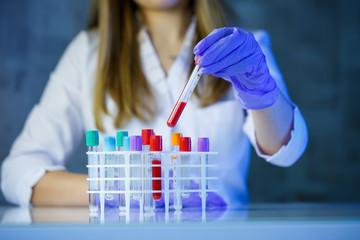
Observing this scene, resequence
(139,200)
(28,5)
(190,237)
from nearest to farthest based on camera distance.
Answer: (190,237) < (139,200) < (28,5)

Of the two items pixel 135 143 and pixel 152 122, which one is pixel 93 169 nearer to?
pixel 135 143

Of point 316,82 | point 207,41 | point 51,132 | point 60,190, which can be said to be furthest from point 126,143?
point 316,82

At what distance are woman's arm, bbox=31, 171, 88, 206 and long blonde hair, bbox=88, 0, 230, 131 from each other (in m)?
0.31

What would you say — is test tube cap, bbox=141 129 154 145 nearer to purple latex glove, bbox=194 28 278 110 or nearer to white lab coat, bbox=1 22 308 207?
purple latex glove, bbox=194 28 278 110

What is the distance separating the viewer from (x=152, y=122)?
1600 mm

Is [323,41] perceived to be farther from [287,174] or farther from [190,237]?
[190,237]

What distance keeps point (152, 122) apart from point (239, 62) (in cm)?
66

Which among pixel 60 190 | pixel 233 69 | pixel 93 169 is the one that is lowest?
pixel 60 190

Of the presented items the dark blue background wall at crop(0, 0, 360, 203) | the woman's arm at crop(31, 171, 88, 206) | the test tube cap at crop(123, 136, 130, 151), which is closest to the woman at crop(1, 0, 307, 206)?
the woman's arm at crop(31, 171, 88, 206)

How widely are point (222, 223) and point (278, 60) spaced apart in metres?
2.14

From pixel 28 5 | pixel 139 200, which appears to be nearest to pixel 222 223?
pixel 139 200

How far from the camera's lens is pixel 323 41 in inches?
107

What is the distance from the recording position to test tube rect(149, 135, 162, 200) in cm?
90

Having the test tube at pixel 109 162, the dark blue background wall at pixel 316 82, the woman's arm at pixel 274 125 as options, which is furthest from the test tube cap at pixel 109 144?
the dark blue background wall at pixel 316 82
